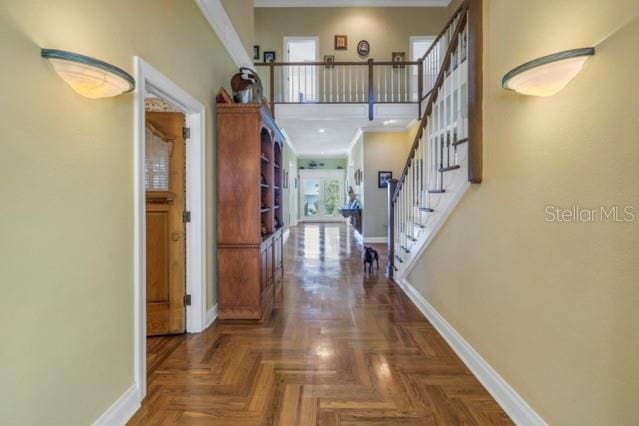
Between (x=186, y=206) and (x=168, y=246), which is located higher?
(x=186, y=206)

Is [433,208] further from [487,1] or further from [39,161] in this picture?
[39,161]

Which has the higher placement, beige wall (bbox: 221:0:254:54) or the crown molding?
beige wall (bbox: 221:0:254:54)

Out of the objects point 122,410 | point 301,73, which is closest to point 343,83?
point 301,73

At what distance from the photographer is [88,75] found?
1.35 metres

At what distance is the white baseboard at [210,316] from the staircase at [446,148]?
212 centimetres

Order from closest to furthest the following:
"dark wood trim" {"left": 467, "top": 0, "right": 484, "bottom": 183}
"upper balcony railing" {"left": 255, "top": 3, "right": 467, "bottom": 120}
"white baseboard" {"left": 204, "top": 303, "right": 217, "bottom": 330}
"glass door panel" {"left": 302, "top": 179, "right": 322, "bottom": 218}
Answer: "dark wood trim" {"left": 467, "top": 0, "right": 484, "bottom": 183}
"white baseboard" {"left": 204, "top": 303, "right": 217, "bottom": 330}
"upper balcony railing" {"left": 255, "top": 3, "right": 467, "bottom": 120}
"glass door panel" {"left": 302, "top": 179, "right": 322, "bottom": 218}

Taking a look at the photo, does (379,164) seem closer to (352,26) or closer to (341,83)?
(341,83)

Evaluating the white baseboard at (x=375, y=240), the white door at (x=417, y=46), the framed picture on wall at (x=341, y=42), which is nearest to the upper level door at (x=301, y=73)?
the framed picture on wall at (x=341, y=42)

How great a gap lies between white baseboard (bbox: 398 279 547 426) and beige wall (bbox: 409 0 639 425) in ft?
0.17

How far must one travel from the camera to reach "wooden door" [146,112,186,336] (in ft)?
9.35

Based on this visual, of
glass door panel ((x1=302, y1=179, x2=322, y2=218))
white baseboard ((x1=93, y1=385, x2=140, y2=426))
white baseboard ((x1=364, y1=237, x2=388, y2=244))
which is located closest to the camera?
white baseboard ((x1=93, y1=385, x2=140, y2=426))

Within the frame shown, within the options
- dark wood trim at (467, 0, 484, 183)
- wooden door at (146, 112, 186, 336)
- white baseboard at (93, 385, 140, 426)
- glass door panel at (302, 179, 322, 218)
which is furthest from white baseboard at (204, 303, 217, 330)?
glass door panel at (302, 179, 322, 218)

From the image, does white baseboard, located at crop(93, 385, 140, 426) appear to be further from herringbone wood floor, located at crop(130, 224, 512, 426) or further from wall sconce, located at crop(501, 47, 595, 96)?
wall sconce, located at crop(501, 47, 595, 96)

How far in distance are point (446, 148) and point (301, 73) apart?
5737 millimetres
